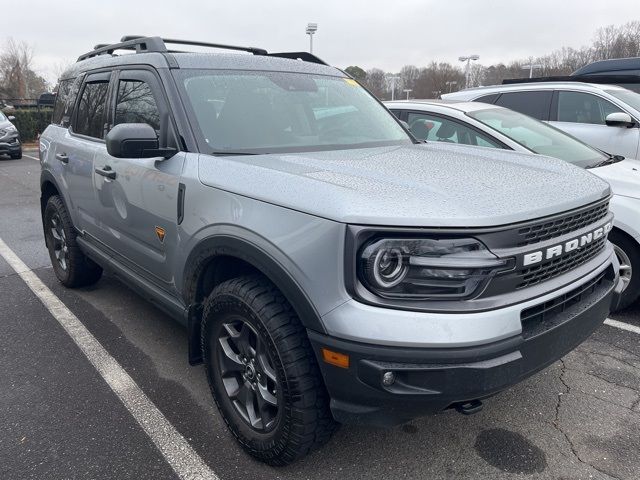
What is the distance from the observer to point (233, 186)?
2332 millimetres

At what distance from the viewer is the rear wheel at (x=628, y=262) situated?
12.5ft

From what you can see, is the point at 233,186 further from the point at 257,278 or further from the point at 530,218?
the point at 530,218

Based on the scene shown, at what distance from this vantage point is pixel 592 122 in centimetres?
617

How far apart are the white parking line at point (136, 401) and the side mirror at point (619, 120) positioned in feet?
17.9

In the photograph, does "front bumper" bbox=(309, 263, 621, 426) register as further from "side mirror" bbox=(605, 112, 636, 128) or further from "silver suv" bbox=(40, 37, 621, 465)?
"side mirror" bbox=(605, 112, 636, 128)

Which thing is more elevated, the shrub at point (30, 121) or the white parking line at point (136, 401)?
the shrub at point (30, 121)

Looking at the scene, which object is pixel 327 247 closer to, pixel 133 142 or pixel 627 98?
pixel 133 142

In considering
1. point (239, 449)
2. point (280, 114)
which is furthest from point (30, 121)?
point (239, 449)

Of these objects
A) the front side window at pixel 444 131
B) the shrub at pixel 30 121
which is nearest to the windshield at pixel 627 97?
the front side window at pixel 444 131

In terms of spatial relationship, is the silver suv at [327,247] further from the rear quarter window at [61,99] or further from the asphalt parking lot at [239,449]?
the rear quarter window at [61,99]

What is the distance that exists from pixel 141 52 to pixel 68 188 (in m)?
1.47

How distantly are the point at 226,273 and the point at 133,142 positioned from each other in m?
0.80

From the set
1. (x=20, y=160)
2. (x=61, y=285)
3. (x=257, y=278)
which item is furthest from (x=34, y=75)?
(x=257, y=278)

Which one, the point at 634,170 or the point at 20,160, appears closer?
the point at 634,170
